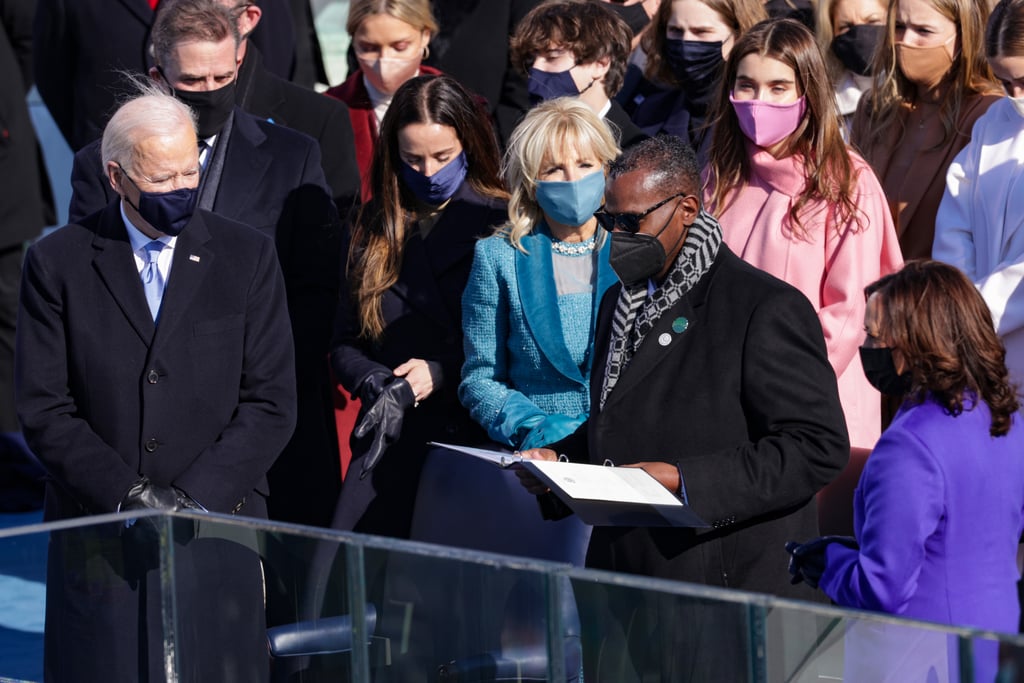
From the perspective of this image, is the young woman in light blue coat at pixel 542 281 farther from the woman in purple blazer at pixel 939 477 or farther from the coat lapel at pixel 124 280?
the woman in purple blazer at pixel 939 477

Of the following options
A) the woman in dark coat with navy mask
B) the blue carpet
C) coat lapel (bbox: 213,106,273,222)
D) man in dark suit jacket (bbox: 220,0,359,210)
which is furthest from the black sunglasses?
man in dark suit jacket (bbox: 220,0,359,210)

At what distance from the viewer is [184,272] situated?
3672 millimetres

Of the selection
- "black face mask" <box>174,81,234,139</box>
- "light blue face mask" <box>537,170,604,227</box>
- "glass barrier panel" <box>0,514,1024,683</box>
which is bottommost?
"glass barrier panel" <box>0,514,1024,683</box>

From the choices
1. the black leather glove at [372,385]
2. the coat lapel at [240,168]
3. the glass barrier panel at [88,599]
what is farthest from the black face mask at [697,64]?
the glass barrier panel at [88,599]

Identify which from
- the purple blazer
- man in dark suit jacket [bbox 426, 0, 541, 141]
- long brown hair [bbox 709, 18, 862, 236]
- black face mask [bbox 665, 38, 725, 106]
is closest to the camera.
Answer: the purple blazer

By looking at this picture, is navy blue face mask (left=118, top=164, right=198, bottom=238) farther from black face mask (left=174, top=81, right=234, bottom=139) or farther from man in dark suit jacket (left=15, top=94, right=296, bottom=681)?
black face mask (left=174, top=81, right=234, bottom=139)

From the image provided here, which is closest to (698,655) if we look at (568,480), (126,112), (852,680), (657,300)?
(852,680)

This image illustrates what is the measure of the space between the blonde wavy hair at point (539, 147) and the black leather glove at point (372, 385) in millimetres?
509

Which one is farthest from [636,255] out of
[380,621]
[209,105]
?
Answer: [209,105]

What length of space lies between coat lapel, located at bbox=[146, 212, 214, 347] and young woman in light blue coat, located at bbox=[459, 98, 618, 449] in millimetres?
721

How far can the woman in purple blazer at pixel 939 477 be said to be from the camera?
2.61 meters

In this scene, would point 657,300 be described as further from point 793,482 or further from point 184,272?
point 184,272

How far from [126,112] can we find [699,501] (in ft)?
5.72

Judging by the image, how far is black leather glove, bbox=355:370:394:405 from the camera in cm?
410
